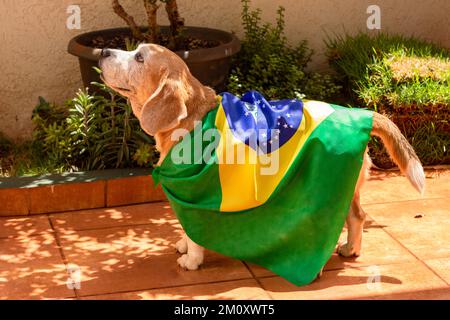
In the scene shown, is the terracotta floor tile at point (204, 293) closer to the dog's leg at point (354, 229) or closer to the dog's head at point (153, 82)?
the dog's leg at point (354, 229)

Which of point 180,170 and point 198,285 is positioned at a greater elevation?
point 180,170

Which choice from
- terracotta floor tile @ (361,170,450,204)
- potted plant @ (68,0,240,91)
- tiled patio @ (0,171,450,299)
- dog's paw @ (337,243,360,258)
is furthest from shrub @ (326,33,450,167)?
dog's paw @ (337,243,360,258)

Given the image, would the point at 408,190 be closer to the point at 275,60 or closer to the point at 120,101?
the point at 275,60

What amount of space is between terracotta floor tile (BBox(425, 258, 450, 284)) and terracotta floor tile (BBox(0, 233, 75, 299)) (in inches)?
85.7

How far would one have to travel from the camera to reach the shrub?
6809 millimetres

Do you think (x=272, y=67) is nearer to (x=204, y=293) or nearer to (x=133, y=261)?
(x=133, y=261)

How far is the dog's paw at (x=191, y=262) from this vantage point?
5055 millimetres

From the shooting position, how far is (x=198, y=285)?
4875mm

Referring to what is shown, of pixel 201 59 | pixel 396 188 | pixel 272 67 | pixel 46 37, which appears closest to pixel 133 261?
pixel 201 59

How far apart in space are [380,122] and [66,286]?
2.06m

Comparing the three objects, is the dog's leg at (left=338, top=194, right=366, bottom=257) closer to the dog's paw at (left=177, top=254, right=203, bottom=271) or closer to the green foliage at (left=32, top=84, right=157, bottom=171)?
the dog's paw at (left=177, top=254, right=203, bottom=271)

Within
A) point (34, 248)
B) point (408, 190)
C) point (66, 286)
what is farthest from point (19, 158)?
point (408, 190)

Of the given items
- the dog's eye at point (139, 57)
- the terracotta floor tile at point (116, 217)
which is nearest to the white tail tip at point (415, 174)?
the dog's eye at point (139, 57)

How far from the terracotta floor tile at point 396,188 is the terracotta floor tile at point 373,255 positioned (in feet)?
2.23
